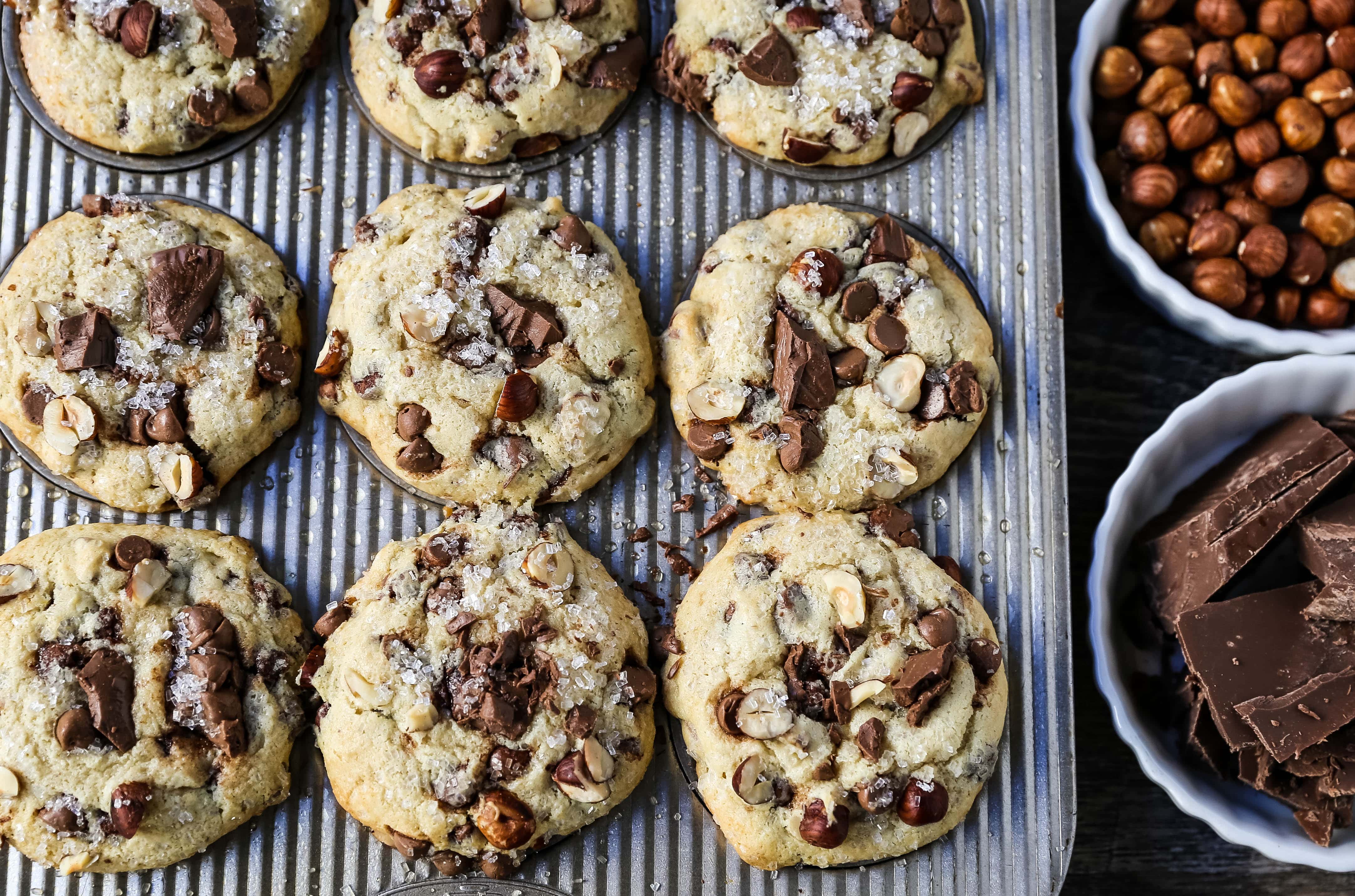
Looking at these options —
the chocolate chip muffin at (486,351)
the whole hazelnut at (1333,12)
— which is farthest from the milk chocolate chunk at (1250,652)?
the whole hazelnut at (1333,12)

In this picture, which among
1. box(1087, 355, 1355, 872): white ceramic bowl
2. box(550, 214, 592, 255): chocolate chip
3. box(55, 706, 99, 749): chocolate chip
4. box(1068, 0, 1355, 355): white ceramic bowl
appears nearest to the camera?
box(55, 706, 99, 749): chocolate chip

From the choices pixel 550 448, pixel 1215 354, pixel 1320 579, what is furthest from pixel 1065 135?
pixel 550 448

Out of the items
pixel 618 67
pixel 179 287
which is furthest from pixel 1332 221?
pixel 179 287

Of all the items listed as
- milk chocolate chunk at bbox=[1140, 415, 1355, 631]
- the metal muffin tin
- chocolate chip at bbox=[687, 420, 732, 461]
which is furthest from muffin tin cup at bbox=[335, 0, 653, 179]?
milk chocolate chunk at bbox=[1140, 415, 1355, 631]

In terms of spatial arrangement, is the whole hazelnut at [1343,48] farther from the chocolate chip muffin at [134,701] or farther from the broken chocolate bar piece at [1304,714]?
the chocolate chip muffin at [134,701]

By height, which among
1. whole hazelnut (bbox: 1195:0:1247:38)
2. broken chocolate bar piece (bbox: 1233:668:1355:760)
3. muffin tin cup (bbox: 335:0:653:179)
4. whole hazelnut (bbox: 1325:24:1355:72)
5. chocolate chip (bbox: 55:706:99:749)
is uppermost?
muffin tin cup (bbox: 335:0:653:179)

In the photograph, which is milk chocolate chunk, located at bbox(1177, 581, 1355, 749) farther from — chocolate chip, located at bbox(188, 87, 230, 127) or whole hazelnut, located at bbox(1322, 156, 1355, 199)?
chocolate chip, located at bbox(188, 87, 230, 127)
